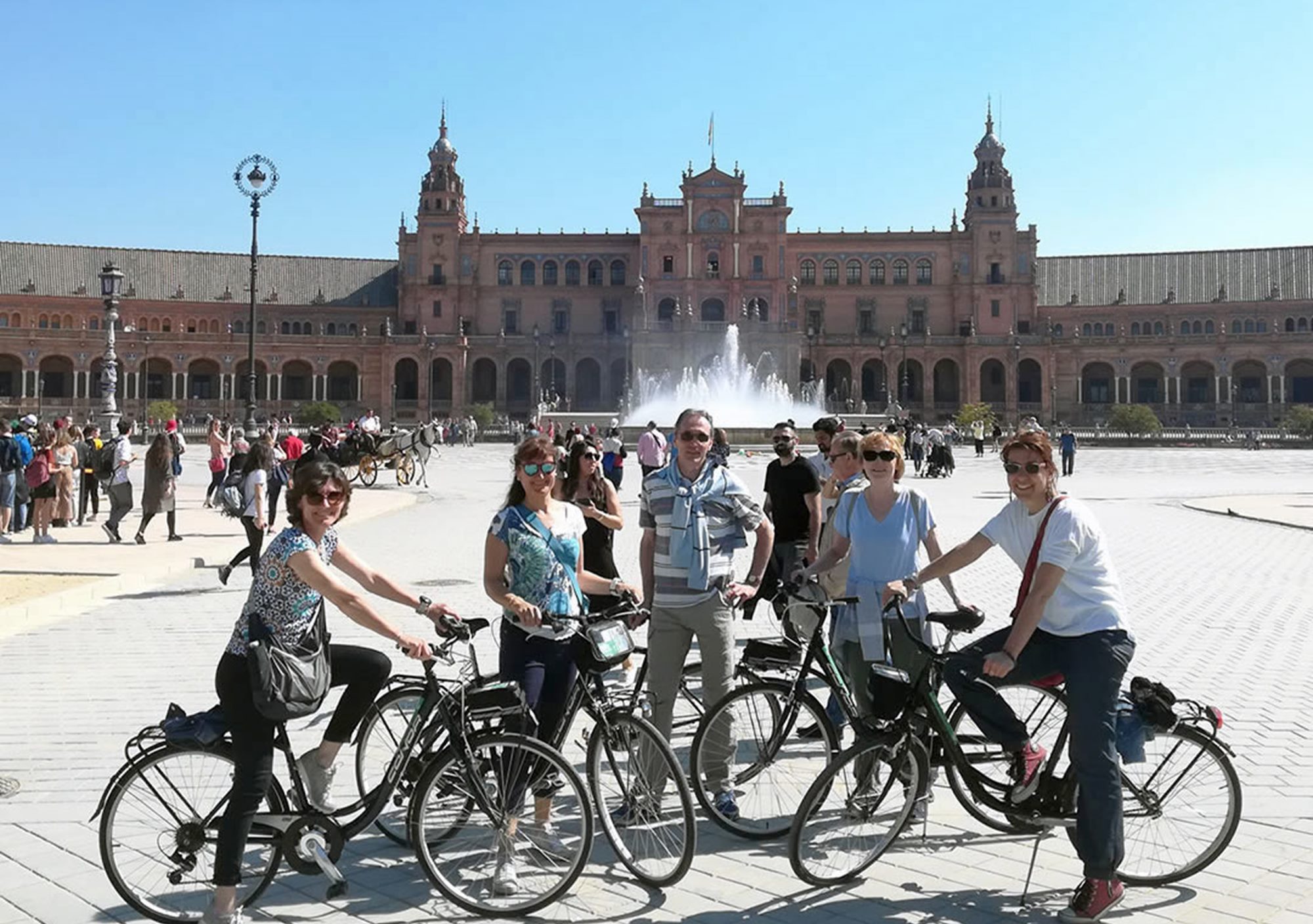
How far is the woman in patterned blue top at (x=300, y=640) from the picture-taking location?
Result: 451 cm

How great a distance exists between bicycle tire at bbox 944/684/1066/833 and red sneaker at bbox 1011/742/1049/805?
5 cm

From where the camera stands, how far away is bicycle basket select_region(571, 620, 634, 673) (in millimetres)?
5199

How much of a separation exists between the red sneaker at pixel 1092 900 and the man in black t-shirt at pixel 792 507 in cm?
424

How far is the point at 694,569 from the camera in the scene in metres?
5.88

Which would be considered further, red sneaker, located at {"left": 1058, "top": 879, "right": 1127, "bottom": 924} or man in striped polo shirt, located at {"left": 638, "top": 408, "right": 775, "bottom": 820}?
man in striped polo shirt, located at {"left": 638, "top": 408, "right": 775, "bottom": 820}

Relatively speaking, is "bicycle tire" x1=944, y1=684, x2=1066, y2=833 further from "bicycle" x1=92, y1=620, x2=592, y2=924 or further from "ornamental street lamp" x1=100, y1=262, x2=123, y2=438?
"ornamental street lamp" x1=100, y1=262, x2=123, y2=438

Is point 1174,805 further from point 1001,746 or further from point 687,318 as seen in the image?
point 687,318

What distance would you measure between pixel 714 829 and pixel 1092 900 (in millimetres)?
1912

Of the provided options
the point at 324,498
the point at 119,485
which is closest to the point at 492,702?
the point at 324,498

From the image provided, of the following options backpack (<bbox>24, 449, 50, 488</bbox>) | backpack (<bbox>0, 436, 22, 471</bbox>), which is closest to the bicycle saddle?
backpack (<bbox>24, 449, 50, 488</bbox>)

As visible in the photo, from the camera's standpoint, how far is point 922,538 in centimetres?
656

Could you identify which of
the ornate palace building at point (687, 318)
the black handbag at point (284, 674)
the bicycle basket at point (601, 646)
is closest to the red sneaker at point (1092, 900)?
the bicycle basket at point (601, 646)

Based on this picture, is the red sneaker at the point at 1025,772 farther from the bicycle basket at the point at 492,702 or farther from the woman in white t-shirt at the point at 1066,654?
the bicycle basket at the point at 492,702

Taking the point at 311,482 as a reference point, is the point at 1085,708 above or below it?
below
